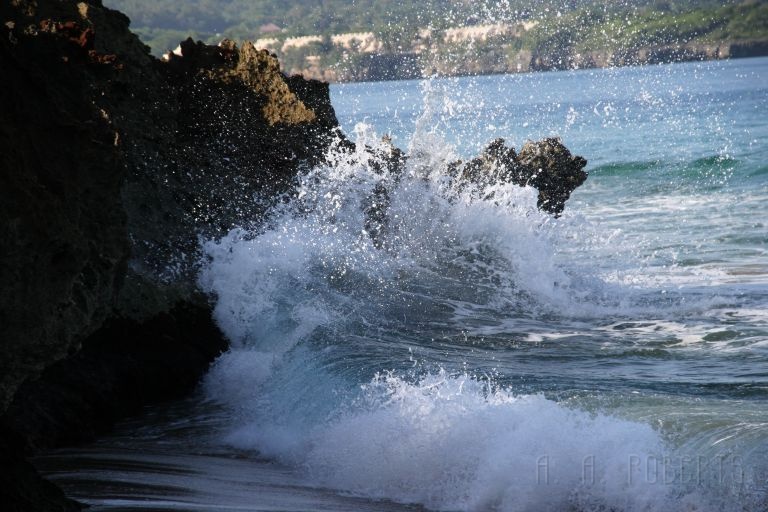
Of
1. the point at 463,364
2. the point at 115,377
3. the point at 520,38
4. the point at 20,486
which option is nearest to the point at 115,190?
the point at 20,486

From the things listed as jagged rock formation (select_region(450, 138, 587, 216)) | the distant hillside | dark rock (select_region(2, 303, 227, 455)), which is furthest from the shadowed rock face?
the distant hillside

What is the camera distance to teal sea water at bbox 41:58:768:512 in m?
4.76

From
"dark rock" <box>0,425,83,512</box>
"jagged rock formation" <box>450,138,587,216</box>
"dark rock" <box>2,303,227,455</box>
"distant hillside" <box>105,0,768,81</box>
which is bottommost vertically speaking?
"dark rock" <box>0,425,83,512</box>

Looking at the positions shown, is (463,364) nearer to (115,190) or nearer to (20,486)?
(115,190)

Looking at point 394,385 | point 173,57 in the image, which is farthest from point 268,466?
point 173,57

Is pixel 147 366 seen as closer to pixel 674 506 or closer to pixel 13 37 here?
pixel 13 37

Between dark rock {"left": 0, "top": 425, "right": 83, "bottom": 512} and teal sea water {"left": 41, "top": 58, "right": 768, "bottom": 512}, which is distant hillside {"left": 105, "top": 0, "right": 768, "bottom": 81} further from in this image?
dark rock {"left": 0, "top": 425, "right": 83, "bottom": 512}

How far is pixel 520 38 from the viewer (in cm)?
9875

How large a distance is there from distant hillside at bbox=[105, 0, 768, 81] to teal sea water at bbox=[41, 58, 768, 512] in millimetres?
85046

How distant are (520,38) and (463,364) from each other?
9465cm

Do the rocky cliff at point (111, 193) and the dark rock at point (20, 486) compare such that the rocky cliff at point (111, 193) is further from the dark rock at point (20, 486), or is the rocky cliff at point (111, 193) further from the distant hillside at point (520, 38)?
the distant hillside at point (520, 38)

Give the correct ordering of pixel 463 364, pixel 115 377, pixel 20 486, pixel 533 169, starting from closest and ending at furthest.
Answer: pixel 20 486, pixel 115 377, pixel 463 364, pixel 533 169

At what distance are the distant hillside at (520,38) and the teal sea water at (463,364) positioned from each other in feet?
279

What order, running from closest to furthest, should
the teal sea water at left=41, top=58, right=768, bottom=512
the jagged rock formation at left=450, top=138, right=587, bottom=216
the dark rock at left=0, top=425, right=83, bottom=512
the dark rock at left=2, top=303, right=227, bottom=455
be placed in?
the dark rock at left=0, top=425, right=83, bottom=512, the teal sea water at left=41, top=58, right=768, bottom=512, the dark rock at left=2, top=303, right=227, bottom=455, the jagged rock formation at left=450, top=138, right=587, bottom=216
